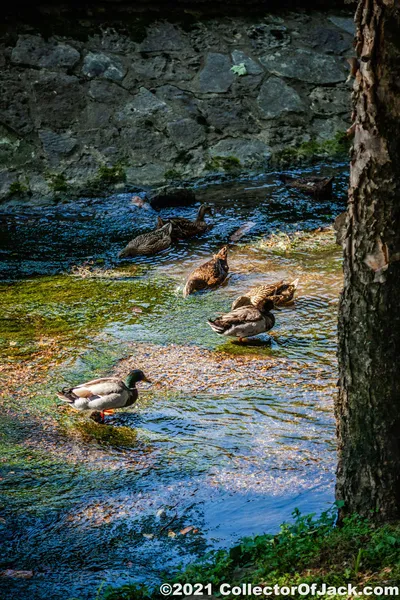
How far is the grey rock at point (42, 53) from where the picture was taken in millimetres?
11445

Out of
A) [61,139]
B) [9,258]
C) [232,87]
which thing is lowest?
[9,258]

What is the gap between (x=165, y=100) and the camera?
11773 millimetres

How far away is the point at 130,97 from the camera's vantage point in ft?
38.3

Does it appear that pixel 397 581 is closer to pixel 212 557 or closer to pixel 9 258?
pixel 212 557

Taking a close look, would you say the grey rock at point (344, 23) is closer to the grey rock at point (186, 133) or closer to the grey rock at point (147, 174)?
the grey rock at point (186, 133)

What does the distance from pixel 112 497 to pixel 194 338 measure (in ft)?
7.90

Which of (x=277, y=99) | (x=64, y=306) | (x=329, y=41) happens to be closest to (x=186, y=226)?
(x=64, y=306)

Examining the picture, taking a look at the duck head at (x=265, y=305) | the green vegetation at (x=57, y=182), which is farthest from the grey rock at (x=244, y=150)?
the duck head at (x=265, y=305)

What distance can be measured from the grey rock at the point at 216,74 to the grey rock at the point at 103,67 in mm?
1114

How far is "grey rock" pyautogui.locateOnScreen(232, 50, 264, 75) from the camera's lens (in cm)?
1224

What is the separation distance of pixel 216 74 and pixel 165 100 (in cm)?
87

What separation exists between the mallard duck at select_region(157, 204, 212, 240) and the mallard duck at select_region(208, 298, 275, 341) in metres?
2.57

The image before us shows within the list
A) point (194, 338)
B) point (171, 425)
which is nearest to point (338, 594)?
point (171, 425)

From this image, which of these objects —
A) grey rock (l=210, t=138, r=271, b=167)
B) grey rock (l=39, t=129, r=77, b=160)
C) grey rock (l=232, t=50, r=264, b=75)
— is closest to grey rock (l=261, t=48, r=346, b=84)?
grey rock (l=232, t=50, r=264, b=75)
